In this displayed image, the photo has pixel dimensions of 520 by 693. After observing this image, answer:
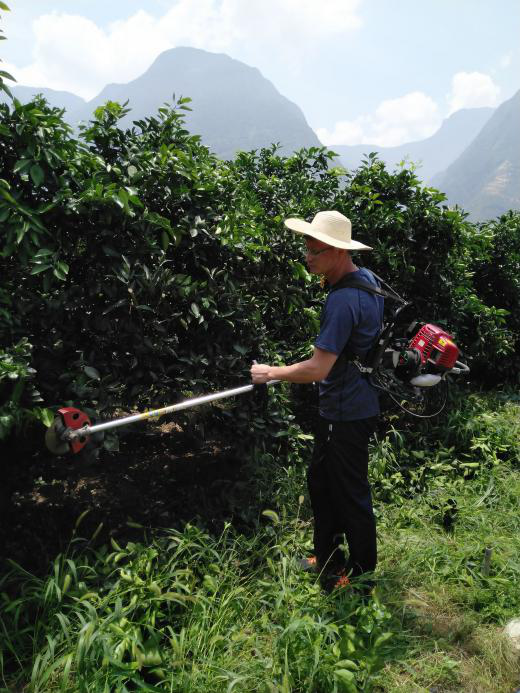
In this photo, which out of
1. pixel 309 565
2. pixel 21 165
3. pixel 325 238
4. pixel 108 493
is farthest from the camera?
pixel 108 493

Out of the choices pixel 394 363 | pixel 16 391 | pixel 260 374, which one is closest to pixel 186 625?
pixel 260 374

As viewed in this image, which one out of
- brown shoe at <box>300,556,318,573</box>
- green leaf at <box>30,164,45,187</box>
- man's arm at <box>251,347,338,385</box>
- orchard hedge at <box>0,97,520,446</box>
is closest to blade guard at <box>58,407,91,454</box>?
orchard hedge at <box>0,97,520,446</box>

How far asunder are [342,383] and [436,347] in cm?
61

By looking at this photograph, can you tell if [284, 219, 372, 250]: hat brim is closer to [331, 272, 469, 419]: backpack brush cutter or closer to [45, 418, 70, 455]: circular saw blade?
[331, 272, 469, 419]: backpack brush cutter

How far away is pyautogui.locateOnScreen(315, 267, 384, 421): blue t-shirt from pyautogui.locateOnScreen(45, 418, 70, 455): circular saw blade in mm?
1320

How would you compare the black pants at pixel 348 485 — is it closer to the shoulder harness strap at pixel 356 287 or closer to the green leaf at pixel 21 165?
the shoulder harness strap at pixel 356 287

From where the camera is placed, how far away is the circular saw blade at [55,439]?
2378 millimetres

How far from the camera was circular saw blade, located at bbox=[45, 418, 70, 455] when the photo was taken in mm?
2378

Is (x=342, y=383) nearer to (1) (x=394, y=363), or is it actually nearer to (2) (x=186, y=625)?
(1) (x=394, y=363)

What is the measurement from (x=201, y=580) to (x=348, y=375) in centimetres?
145

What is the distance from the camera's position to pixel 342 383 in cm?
274

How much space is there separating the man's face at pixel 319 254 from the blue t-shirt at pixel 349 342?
0.16m

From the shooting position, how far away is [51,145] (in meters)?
2.60

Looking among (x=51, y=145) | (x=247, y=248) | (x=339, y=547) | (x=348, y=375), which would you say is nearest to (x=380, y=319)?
(x=348, y=375)
